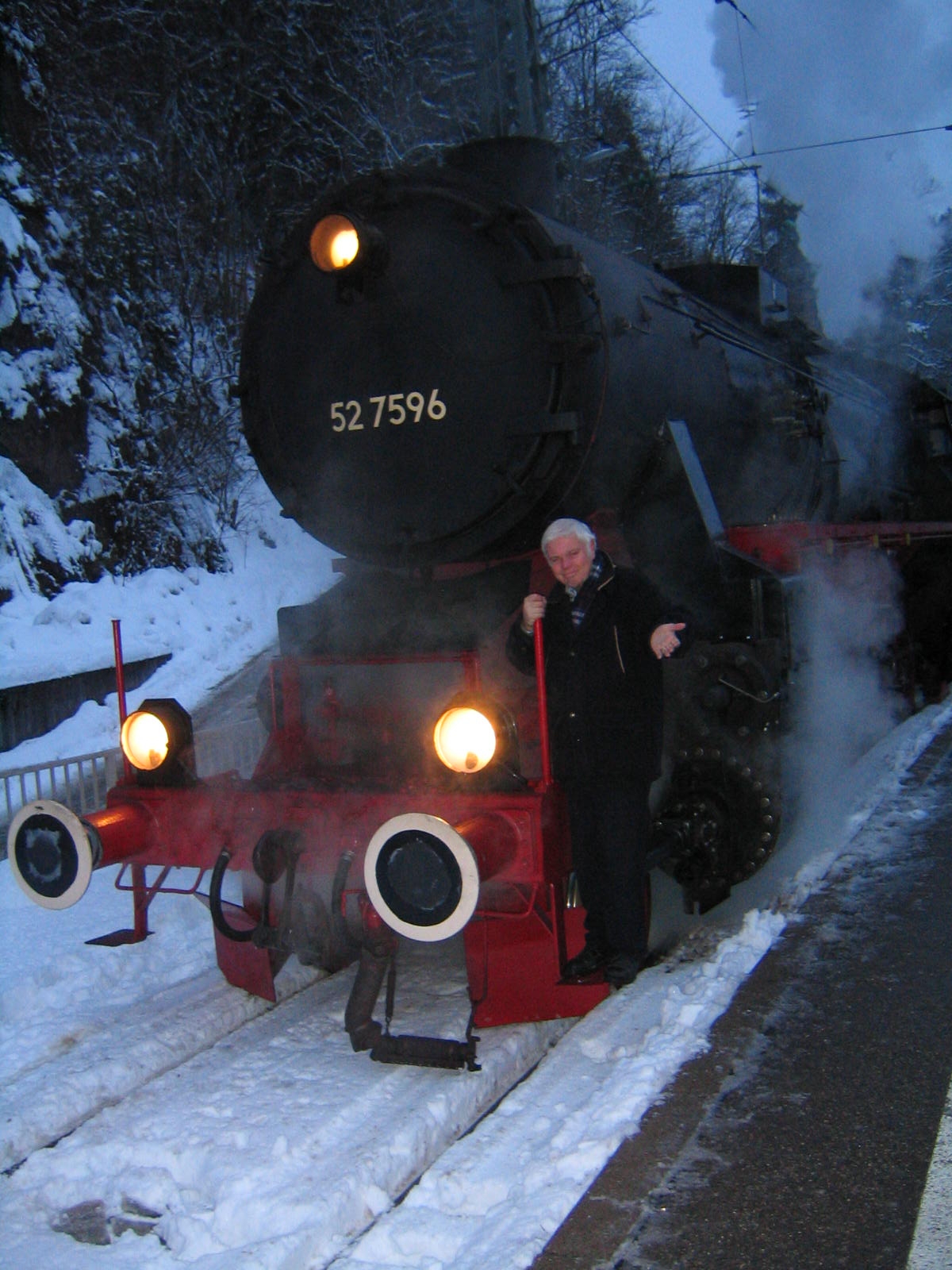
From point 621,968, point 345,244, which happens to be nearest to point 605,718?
point 621,968

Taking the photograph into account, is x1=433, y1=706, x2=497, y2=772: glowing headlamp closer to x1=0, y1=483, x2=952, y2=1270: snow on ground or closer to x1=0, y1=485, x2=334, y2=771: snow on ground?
x1=0, y1=483, x2=952, y2=1270: snow on ground

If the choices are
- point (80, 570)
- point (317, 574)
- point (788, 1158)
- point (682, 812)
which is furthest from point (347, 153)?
point (788, 1158)

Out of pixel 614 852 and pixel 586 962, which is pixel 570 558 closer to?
pixel 614 852

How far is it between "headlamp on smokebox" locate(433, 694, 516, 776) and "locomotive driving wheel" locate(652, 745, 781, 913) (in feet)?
3.20

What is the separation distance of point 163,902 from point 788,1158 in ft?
10.2

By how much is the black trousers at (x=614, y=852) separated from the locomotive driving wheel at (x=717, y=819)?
404mm

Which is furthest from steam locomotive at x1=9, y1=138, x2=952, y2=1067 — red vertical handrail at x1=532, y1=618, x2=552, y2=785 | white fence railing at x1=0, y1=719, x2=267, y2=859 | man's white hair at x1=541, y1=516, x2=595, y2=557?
white fence railing at x1=0, y1=719, x2=267, y2=859

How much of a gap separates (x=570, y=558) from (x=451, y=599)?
2.25 ft

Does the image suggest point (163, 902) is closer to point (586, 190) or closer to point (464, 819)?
point (464, 819)

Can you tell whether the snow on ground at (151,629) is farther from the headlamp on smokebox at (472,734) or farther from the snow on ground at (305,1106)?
the headlamp on smokebox at (472,734)

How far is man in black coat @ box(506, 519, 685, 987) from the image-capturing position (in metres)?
3.40

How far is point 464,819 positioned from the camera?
310 centimetres

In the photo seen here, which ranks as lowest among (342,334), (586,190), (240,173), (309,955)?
(309,955)

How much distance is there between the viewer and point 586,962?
3480 millimetres
